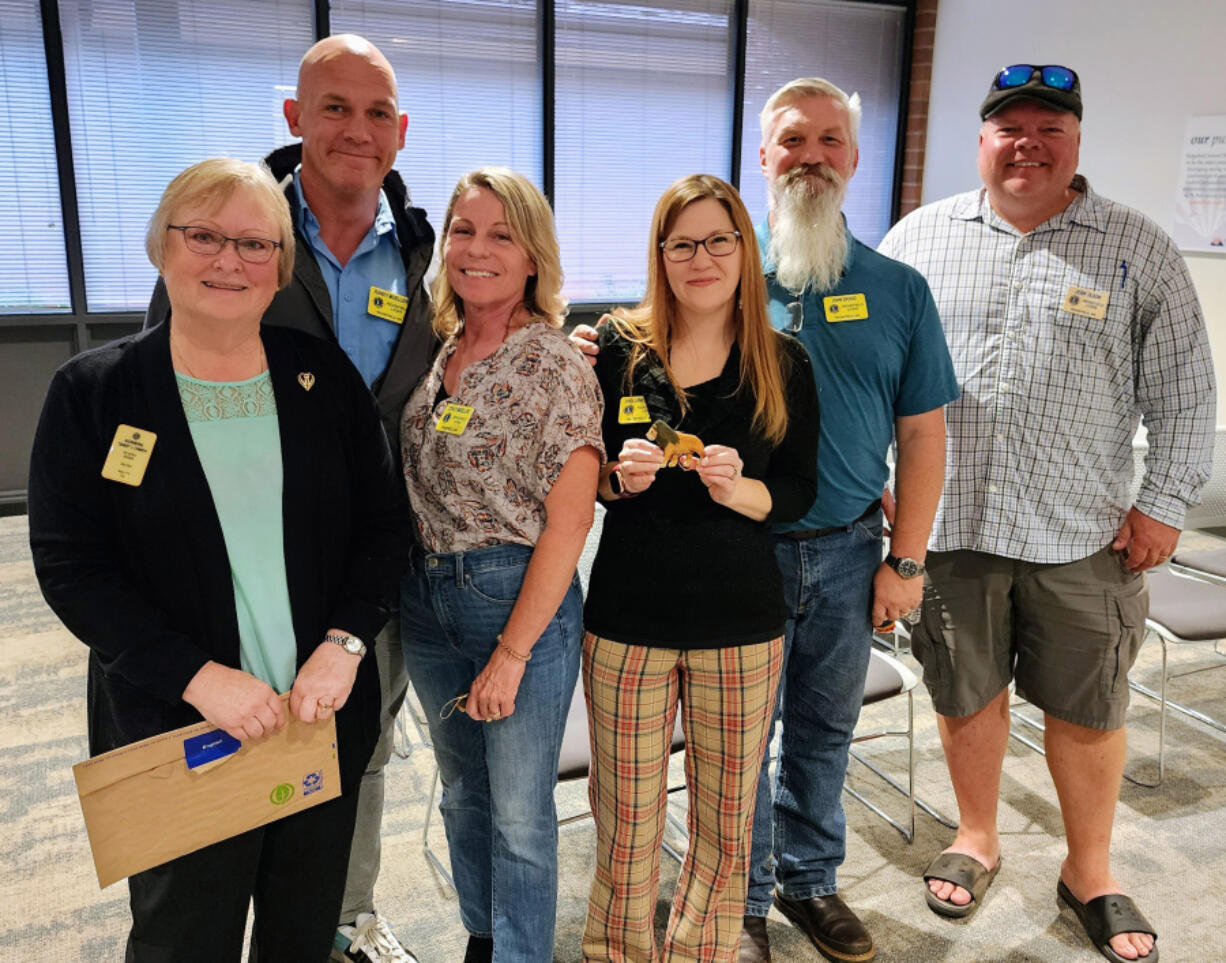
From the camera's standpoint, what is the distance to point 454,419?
166cm

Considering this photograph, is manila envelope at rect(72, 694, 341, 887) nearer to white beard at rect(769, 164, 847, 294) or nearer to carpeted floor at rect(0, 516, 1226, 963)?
carpeted floor at rect(0, 516, 1226, 963)

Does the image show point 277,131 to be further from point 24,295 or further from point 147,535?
point 147,535

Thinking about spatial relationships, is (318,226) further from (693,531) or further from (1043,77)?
(1043,77)

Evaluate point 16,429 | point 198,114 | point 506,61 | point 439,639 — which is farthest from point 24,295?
point 439,639

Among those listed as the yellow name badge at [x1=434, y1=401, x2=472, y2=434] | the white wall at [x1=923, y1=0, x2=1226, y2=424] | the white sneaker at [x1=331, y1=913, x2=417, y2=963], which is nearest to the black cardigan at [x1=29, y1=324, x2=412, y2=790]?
the yellow name badge at [x1=434, y1=401, x2=472, y2=434]

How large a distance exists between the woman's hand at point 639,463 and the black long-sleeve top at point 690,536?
79mm

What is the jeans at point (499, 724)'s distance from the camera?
5.62 ft

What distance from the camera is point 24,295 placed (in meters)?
5.59

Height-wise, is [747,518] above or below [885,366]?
below

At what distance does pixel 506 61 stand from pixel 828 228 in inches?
198

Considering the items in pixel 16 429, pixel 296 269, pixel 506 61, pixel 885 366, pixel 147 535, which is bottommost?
pixel 16 429

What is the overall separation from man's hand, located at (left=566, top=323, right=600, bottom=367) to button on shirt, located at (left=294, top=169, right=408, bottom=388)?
0.39 meters

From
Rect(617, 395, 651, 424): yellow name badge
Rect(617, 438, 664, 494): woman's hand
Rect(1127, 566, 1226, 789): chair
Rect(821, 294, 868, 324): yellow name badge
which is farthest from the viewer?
Rect(1127, 566, 1226, 789): chair

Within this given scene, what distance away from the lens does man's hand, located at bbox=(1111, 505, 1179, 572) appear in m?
2.20
